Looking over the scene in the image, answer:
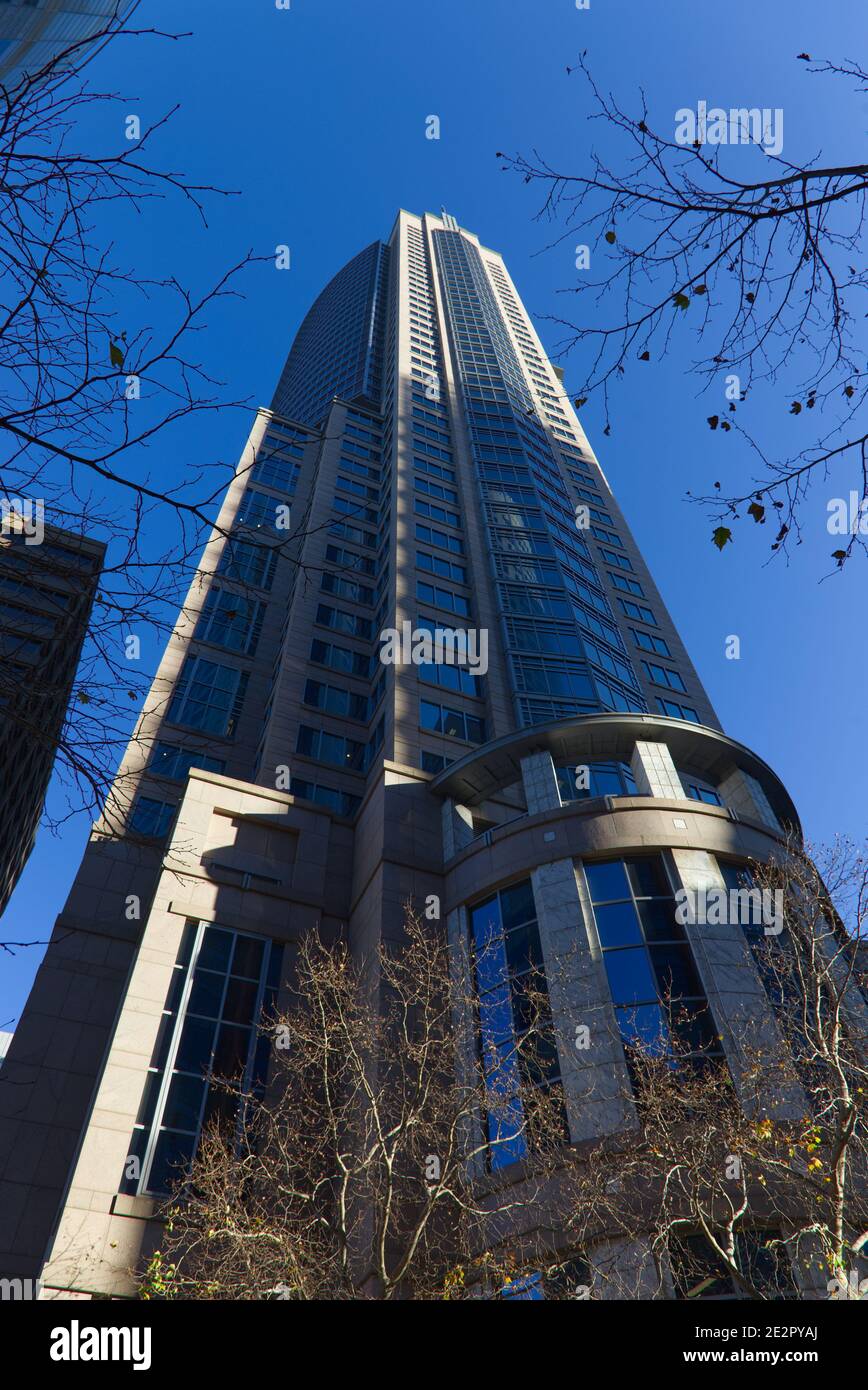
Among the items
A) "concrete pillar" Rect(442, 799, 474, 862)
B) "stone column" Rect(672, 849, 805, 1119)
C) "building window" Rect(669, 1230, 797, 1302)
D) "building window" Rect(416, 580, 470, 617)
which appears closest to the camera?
"building window" Rect(669, 1230, 797, 1302)

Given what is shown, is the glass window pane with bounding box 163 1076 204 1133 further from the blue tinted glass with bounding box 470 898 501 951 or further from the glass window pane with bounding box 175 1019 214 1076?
the blue tinted glass with bounding box 470 898 501 951

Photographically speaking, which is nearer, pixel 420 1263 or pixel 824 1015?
pixel 420 1263

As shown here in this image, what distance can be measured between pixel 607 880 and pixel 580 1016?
4245 mm

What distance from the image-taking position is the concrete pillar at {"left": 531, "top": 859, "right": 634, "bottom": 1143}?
1728 cm

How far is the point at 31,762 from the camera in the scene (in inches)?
1940

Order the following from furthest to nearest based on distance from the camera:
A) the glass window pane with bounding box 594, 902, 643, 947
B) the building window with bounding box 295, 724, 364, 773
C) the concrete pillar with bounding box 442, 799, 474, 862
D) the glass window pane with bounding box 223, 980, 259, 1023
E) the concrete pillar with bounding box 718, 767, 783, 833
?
the building window with bounding box 295, 724, 364, 773 → the concrete pillar with bounding box 442, 799, 474, 862 → the concrete pillar with bounding box 718, 767, 783, 833 → the glass window pane with bounding box 223, 980, 259, 1023 → the glass window pane with bounding box 594, 902, 643, 947

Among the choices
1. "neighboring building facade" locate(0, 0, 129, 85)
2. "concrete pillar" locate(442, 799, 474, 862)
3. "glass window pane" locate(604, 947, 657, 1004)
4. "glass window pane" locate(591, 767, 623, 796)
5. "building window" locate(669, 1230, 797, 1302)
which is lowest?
"building window" locate(669, 1230, 797, 1302)

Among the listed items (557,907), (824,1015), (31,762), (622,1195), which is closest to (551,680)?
(557,907)

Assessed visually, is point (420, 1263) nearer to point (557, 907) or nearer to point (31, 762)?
point (557, 907)

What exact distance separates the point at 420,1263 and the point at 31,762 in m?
41.1

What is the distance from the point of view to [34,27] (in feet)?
73.2

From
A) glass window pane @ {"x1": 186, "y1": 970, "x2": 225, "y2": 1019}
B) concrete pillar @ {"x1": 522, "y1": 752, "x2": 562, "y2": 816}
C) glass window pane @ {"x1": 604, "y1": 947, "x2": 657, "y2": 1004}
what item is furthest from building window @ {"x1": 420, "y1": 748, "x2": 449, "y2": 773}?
glass window pane @ {"x1": 604, "y1": 947, "x2": 657, "y2": 1004}
